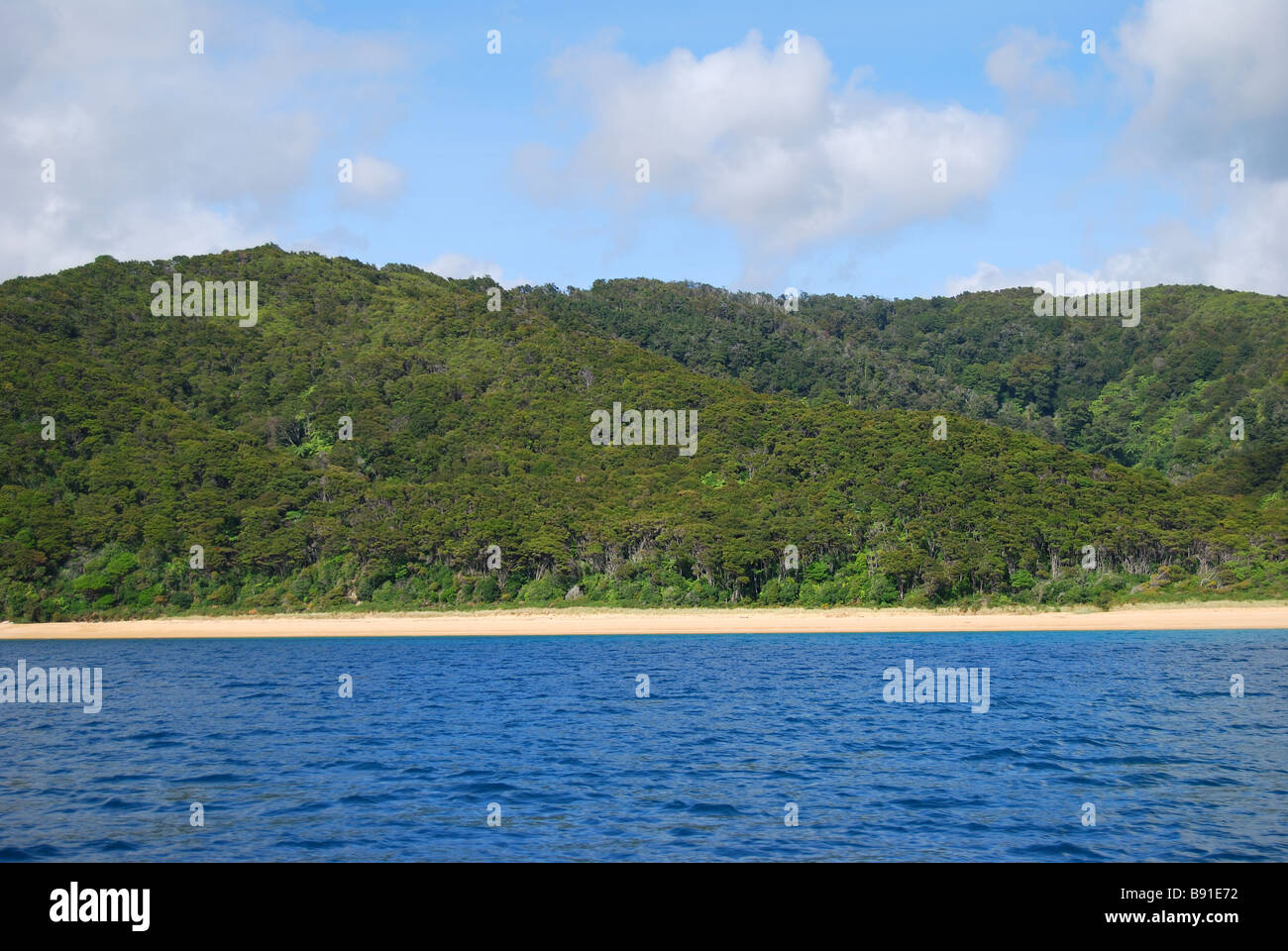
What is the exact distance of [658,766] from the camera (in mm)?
23109

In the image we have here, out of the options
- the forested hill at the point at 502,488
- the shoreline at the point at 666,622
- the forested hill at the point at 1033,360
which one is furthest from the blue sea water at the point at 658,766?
the forested hill at the point at 1033,360

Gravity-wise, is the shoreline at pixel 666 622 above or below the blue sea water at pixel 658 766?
below

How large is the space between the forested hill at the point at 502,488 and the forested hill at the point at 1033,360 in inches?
207

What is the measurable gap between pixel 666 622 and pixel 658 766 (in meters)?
48.5

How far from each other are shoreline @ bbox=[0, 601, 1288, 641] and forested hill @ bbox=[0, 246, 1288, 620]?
231cm

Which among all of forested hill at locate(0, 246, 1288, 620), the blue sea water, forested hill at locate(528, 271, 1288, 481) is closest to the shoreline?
forested hill at locate(0, 246, 1288, 620)

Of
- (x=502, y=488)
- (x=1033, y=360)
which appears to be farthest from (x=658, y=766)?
(x=1033, y=360)

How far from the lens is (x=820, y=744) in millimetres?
25844

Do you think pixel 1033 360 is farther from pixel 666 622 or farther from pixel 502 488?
pixel 666 622

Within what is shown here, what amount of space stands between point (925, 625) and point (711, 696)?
36347 millimetres

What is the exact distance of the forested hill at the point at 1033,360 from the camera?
12962 centimetres

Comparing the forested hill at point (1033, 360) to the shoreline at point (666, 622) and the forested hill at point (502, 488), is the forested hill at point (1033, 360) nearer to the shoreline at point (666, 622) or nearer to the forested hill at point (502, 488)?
the forested hill at point (502, 488)
